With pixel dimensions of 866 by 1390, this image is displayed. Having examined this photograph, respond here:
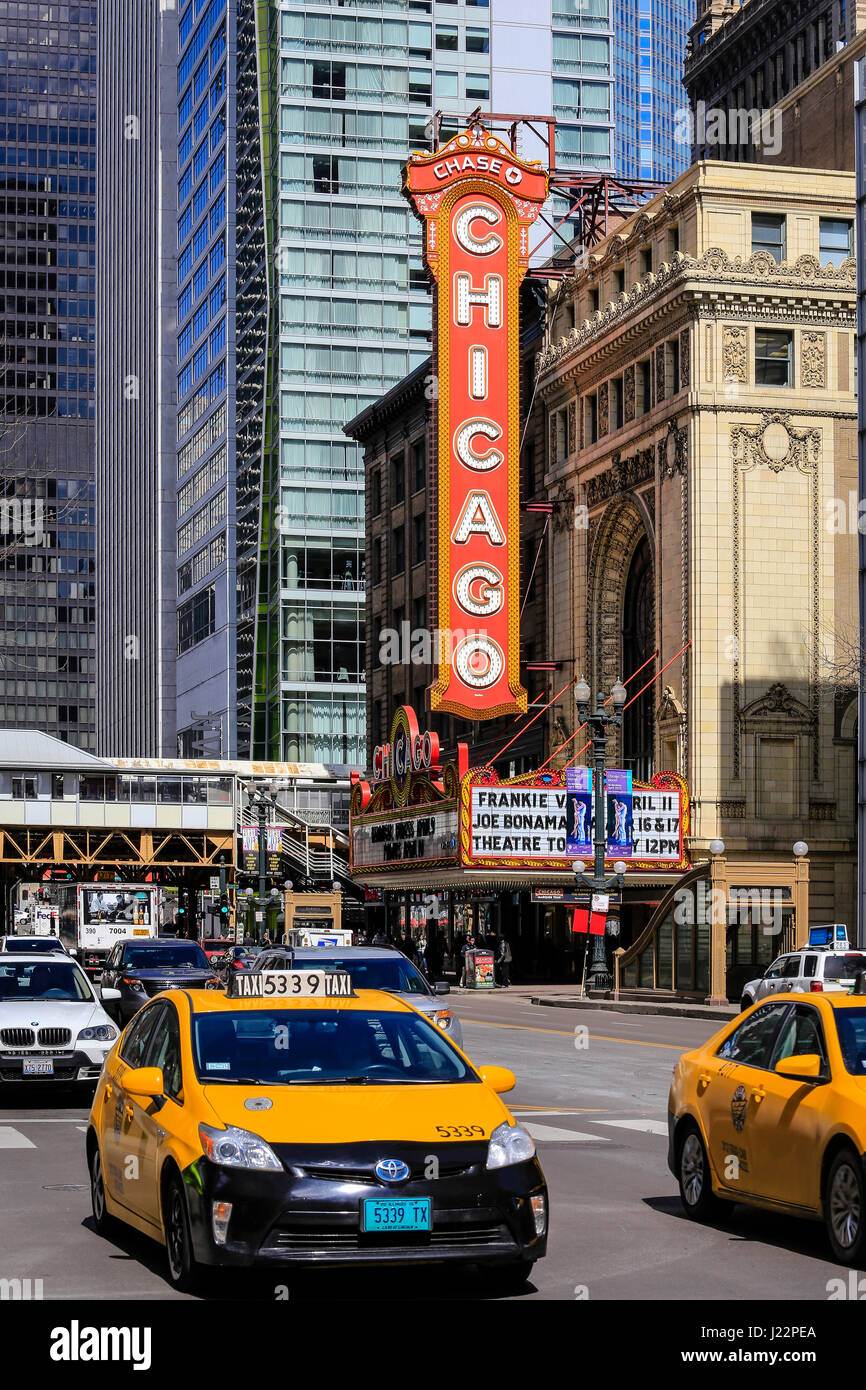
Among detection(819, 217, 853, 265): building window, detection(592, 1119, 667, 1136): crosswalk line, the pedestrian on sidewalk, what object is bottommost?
the pedestrian on sidewalk

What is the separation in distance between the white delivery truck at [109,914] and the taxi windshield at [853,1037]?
59.4m

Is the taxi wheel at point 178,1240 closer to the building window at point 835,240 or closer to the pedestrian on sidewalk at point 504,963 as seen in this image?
the pedestrian on sidewalk at point 504,963

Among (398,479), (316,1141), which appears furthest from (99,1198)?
(398,479)

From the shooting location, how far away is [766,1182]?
38.7 ft

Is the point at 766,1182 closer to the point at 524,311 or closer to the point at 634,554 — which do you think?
the point at 634,554

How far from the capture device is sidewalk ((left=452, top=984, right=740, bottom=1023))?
136 feet

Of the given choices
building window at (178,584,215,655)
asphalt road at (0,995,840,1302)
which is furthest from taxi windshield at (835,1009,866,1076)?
building window at (178,584,215,655)

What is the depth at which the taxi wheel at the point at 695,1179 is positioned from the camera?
12617mm

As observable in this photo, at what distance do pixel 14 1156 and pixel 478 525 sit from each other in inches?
1925

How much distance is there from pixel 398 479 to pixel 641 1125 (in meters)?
67.3

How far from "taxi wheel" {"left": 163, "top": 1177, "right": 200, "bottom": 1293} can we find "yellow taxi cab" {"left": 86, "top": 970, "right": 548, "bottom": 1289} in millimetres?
11

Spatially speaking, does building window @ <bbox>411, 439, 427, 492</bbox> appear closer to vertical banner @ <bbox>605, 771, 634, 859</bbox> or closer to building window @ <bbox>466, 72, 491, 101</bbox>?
vertical banner @ <bbox>605, 771, 634, 859</bbox>

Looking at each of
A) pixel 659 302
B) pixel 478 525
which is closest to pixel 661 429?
pixel 659 302

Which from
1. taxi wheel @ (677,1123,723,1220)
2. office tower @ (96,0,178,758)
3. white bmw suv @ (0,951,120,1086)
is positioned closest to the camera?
taxi wheel @ (677,1123,723,1220)
